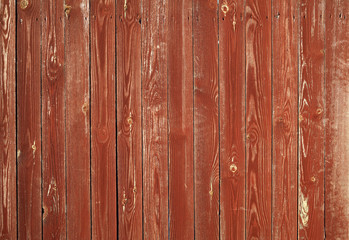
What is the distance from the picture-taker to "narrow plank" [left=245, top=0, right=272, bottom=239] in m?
1.22

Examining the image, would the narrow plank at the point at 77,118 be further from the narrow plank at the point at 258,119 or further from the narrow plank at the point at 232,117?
the narrow plank at the point at 258,119

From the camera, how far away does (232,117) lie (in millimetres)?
1228

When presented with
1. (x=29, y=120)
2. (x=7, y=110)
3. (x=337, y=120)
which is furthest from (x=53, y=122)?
(x=337, y=120)

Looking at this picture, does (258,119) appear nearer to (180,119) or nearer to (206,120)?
(206,120)

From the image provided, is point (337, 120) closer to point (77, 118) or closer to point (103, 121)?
point (103, 121)

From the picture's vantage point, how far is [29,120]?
4.11 feet

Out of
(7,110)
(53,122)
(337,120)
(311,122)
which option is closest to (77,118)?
(53,122)

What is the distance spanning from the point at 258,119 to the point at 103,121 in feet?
2.34

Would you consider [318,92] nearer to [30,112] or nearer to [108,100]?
[108,100]

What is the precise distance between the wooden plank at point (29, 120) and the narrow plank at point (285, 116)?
109cm

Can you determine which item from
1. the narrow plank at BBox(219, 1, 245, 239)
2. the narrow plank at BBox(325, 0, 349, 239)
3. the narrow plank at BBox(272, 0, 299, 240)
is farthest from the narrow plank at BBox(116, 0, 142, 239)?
the narrow plank at BBox(325, 0, 349, 239)

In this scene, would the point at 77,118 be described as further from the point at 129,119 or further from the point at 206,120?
the point at 206,120

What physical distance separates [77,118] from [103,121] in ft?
0.40

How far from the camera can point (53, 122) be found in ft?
4.10
